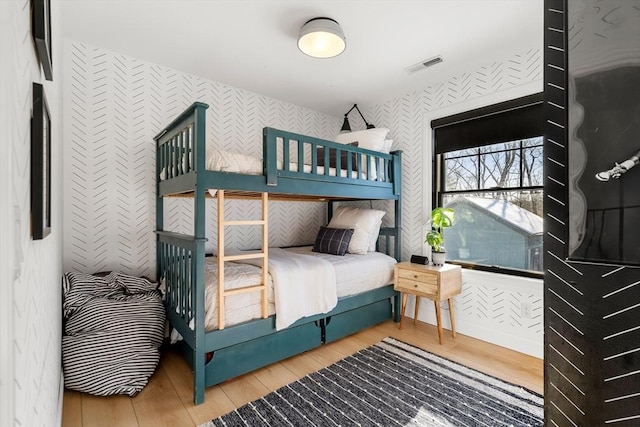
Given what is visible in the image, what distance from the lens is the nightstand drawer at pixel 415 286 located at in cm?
254

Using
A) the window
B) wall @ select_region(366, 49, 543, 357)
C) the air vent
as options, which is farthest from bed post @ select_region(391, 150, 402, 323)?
the air vent

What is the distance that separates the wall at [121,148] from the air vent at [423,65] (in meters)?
1.73

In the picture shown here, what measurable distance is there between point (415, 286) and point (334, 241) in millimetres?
870

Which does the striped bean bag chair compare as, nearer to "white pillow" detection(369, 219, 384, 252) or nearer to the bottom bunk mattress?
the bottom bunk mattress

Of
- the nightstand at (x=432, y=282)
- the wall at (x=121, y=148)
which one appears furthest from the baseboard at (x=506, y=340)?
the wall at (x=121, y=148)

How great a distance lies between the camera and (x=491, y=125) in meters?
2.61

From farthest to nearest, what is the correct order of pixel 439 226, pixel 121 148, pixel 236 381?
pixel 439 226 < pixel 121 148 < pixel 236 381

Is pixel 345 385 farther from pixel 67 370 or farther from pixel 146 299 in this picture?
pixel 67 370

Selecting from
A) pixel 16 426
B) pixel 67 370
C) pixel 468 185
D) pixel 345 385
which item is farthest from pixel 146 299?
pixel 468 185

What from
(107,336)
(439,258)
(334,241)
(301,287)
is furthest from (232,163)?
(439,258)

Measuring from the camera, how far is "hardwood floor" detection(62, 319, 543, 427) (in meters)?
1.63

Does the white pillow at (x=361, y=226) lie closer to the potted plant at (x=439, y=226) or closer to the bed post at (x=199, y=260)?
the potted plant at (x=439, y=226)

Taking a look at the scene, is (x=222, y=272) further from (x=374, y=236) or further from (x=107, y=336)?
(x=374, y=236)


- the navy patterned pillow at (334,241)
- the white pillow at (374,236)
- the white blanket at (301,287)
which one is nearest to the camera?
the white blanket at (301,287)
